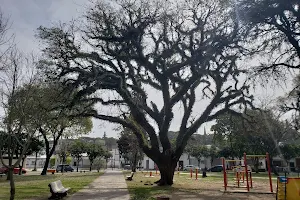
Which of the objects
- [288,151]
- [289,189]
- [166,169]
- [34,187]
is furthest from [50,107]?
[288,151]

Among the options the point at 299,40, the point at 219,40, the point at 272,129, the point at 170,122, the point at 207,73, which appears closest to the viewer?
the point at 299,40

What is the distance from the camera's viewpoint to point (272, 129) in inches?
1457

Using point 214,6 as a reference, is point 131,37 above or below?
below

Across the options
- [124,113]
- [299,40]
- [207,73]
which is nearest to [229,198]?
[299,40]

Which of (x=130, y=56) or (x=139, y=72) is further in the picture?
(x=139, y=72)

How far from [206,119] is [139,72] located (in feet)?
19.6

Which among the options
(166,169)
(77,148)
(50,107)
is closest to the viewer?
(50,107)

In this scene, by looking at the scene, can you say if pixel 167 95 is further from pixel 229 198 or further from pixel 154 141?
pixel 229 198

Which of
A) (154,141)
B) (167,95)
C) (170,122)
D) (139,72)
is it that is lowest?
(154,141)

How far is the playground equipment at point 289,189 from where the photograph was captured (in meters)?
11.0

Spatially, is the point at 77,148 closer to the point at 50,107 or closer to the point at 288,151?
the point at 288,151

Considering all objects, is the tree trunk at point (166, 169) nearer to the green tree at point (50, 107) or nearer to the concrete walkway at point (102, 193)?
the concrete walkway at point (102, 193)

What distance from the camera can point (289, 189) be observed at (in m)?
11.2

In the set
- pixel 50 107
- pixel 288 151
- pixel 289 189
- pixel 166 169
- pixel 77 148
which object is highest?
pixel 50 107
